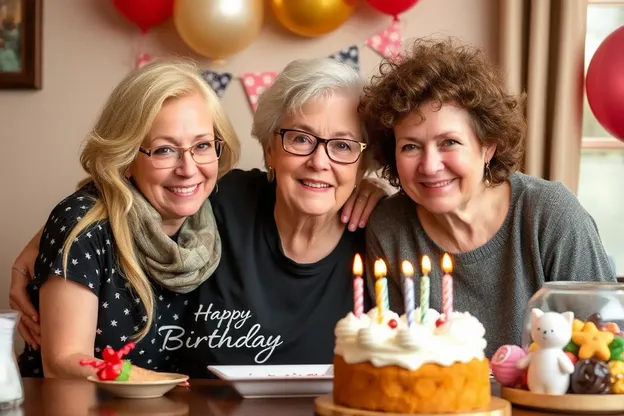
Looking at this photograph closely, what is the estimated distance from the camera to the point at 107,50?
3768 mm

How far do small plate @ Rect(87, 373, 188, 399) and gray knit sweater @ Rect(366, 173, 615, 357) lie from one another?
3.07 ft

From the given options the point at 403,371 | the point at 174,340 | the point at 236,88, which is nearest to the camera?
the point at 403,371

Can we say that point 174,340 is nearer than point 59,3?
Yes

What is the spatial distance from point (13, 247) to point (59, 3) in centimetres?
101

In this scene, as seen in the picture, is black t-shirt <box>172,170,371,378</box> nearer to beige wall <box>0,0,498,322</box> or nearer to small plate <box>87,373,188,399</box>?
small plate <box>87,373,188,399</box>

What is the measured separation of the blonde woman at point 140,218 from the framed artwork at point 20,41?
1517 millimetres

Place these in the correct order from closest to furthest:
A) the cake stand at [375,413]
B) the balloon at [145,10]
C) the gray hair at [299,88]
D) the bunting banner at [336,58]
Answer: the cake stand at [375,413], the gray hair at [299,88], the balloon at [145,10], the bunting banner at [336,58]

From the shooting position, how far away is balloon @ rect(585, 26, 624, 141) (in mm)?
3143

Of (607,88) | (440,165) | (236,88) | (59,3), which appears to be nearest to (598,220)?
(607,88)

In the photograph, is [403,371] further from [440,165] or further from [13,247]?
[13,247]


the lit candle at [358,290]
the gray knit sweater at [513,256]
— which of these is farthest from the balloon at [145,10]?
the lit candle at [358,290]

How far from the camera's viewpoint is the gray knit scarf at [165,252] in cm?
229

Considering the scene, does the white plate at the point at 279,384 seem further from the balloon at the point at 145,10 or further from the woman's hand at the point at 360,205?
the balloon at the point at 145,10

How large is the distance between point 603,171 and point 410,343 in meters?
2.77
